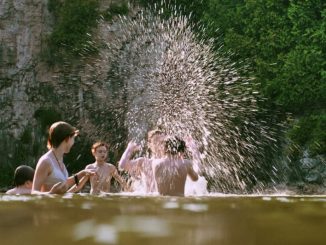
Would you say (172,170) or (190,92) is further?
(190,92)

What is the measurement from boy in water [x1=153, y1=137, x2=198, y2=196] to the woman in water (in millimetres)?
1185

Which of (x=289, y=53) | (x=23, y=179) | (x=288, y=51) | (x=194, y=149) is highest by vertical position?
(x=288, y=51)

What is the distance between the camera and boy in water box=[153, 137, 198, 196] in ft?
18.8

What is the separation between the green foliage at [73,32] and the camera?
21094mm

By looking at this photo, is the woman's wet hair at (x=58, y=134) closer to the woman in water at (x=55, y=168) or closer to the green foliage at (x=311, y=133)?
the woman in water at (x=55, y=168)

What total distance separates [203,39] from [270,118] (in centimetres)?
331

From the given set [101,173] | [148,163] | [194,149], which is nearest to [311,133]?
[194,149]

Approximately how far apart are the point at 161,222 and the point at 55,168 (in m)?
3.34

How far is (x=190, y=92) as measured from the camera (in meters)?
18.9

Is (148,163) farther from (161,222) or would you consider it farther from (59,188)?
(161,222)

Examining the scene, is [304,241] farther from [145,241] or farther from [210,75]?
[210,75]

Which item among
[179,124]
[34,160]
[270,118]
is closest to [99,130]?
[34,160]

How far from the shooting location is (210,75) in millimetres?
20234

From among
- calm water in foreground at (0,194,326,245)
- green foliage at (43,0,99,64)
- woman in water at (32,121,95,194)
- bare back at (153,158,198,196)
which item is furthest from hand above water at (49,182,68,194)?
green foliage at (43,0,99,64)
